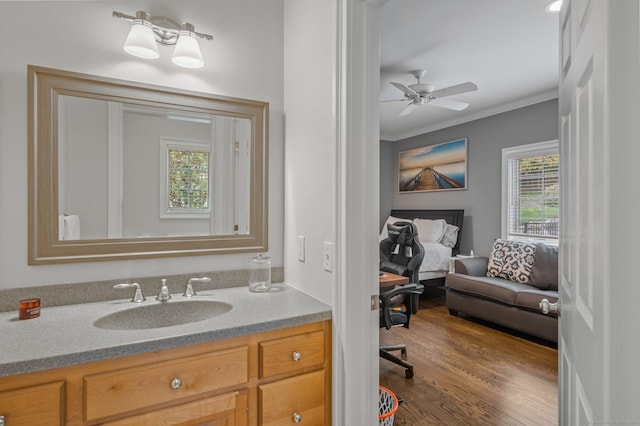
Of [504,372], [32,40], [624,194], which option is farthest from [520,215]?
[32,40]

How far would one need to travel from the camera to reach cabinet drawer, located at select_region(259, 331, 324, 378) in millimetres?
1245

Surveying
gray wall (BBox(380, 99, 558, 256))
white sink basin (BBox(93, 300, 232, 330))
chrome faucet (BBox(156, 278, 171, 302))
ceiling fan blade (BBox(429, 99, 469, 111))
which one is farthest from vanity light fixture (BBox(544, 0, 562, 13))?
chrome faucet (BBox(156, 278, 171, 302))

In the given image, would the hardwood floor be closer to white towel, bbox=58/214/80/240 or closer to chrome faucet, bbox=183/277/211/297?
chrome faucet, bbox=183/277/211/297

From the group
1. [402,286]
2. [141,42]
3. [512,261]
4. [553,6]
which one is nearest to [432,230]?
[512,261]

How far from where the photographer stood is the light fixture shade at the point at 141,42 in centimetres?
146

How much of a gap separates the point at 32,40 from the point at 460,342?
3.61 m

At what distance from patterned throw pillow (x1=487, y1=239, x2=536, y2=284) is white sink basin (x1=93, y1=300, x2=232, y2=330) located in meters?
3.33

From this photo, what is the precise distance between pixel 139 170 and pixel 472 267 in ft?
12.2

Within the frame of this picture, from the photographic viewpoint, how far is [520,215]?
175 inches

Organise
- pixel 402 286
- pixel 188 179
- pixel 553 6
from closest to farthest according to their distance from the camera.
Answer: pixel 188 179 → pixel 553 6 → pixel 402 286

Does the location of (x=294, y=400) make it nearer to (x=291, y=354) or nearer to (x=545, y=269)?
(x=291, y=354)

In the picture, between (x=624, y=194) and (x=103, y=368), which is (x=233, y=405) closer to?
(x=103, y=368)

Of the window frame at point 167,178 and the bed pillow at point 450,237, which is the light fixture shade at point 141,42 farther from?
the bed pillow at point 450,237

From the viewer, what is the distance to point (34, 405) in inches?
36.3
